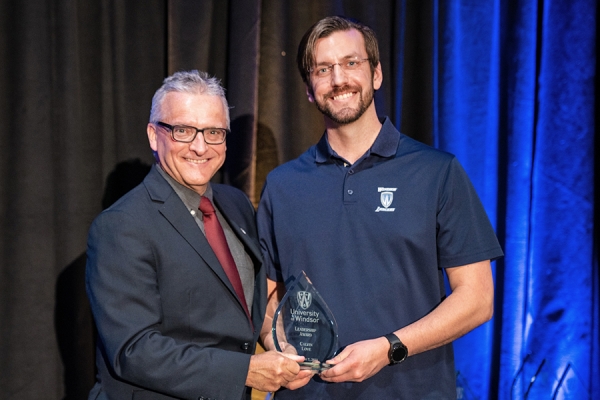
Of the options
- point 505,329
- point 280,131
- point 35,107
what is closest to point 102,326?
point 35,107

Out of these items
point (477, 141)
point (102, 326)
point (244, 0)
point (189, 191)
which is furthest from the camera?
point (477, 141)

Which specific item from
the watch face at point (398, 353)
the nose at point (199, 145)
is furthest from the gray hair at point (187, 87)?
the watch face at point (398, 353)

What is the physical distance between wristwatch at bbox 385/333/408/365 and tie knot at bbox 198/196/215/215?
0.66 m

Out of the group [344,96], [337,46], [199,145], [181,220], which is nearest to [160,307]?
[181,220]

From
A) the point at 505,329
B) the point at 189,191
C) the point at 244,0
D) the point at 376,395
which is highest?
the point at 244,0

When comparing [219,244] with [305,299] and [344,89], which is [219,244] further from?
[344,89]

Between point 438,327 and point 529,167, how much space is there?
1.30m

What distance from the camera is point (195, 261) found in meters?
1.68

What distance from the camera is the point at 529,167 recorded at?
265 cm

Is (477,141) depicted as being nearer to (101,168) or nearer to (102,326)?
(101,168)

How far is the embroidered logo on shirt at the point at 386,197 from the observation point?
1734mm

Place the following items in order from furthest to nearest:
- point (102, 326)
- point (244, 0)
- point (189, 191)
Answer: point (244, 0)
point (189, 191)
point (102, 326)

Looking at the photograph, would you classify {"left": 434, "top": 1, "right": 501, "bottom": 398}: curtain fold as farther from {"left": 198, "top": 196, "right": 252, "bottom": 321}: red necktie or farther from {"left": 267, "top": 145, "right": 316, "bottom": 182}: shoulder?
{"left": 198, "top": 196, "right": 252, "bottom": 321}: red necktie

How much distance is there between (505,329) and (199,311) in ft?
5.13
